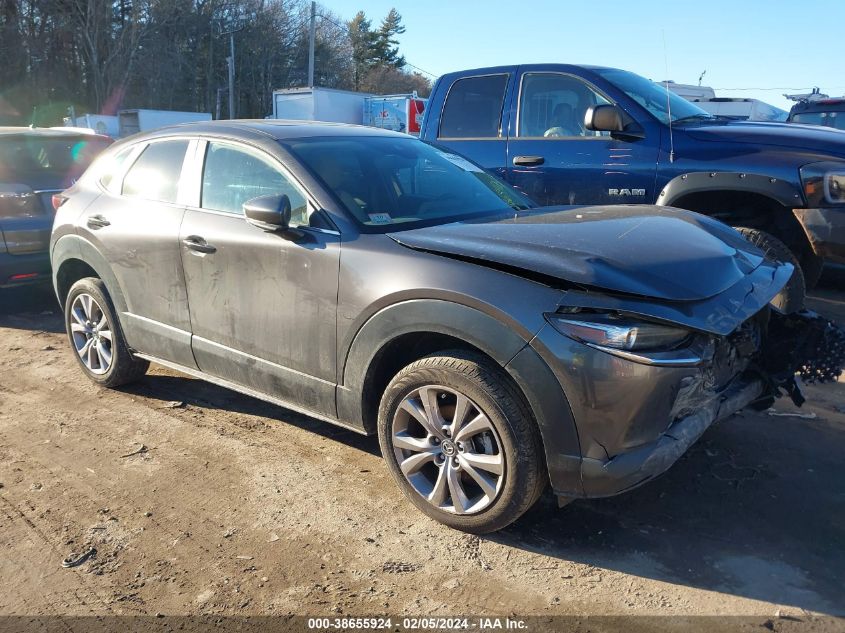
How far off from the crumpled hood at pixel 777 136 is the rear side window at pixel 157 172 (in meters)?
3.78

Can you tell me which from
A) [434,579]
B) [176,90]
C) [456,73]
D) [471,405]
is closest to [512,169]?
[456,73]

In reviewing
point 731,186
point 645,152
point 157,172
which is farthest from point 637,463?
point 645,152

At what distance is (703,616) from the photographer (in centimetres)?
244

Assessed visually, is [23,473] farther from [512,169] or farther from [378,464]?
[512,169]

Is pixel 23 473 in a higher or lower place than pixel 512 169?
lower

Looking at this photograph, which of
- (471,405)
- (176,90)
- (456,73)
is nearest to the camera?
(471,405)

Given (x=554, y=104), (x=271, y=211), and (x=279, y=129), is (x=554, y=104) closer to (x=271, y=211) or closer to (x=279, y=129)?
(x=279, y=129)

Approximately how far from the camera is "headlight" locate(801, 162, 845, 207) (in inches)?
188

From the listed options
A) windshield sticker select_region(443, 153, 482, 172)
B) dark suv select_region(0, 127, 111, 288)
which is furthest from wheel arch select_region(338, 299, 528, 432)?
dark suv select_region(0, 127, 111, 288)

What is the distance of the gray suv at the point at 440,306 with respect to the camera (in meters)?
2.56

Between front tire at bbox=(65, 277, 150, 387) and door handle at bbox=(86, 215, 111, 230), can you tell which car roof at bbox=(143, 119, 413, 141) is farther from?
front tire at bbox=(65, 277, 150, 387)

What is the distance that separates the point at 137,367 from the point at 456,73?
400 cm

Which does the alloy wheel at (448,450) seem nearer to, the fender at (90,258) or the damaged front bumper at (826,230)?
the fender at (90,258)

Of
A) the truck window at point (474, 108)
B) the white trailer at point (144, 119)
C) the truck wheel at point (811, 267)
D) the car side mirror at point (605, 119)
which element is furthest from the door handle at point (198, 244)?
the white trailer at point (144, 119)
